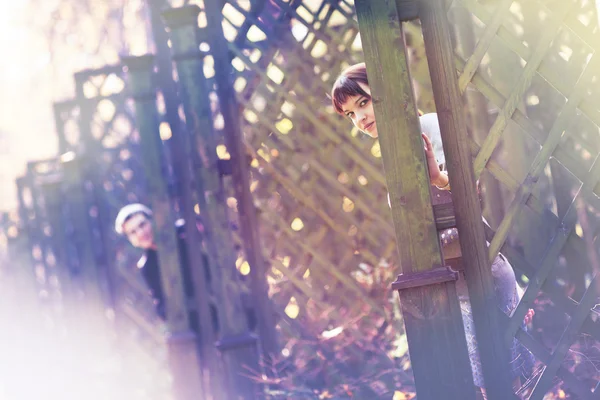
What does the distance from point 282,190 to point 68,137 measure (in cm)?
439

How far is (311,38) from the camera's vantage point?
7.38m

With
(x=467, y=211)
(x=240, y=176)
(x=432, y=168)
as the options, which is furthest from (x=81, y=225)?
(x=467, y=211)

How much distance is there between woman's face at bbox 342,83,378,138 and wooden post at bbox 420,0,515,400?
0.47 metres

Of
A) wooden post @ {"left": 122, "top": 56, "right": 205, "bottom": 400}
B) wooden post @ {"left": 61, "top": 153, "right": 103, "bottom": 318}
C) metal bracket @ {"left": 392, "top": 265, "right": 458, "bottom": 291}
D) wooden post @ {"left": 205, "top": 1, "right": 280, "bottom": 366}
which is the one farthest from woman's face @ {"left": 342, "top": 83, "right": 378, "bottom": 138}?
wooden post @ {"left": 61, "top": 153, "right": 103, "bottom": 318}

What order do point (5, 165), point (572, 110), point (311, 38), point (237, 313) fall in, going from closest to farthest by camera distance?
point (572, 110) < point (237, 313) < point (311, 38) < point (5, 165)

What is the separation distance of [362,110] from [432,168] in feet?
1.71

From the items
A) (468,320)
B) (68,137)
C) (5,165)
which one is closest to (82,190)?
(68,137)

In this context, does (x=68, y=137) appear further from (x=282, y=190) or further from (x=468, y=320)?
(x=468, y=320)

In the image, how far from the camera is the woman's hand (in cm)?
351

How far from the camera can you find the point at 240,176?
22.1 ft

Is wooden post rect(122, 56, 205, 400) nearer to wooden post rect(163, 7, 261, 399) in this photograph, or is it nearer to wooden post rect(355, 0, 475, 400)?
wooden post rect(163, 7, 261, 399)

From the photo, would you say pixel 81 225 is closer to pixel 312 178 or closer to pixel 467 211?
pixel 312 178

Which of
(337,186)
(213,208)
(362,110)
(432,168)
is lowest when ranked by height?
(432,168)

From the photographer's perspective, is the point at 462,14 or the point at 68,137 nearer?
the point at 462,14
